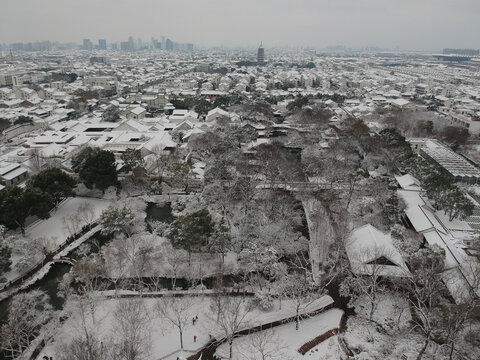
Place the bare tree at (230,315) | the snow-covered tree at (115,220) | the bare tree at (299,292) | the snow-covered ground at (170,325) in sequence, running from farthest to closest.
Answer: the snow-covered tree at (115,220)
the bare tree at (299,292)
the snow-covered ground at (170,325)
the bare tree at (230,315)

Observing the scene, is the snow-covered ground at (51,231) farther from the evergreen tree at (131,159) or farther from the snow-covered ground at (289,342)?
the snow-covered ground at (289,342)

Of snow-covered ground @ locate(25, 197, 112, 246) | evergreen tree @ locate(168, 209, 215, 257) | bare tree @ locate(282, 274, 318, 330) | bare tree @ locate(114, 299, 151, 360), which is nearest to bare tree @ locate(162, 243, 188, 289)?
evergreen tree @ locate(168, 209, 215, 257)

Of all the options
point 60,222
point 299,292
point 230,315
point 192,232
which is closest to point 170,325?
point 230,315

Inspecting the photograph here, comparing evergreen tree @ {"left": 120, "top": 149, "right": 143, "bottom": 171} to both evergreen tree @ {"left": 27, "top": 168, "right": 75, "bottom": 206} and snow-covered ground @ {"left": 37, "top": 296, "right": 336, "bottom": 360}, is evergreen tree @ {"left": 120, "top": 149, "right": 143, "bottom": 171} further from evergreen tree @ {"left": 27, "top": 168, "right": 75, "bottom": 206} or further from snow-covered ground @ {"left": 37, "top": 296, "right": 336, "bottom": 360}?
snow-covered ground @ {"left": 37, "top": 296, "right": 336, "bottom": 360}

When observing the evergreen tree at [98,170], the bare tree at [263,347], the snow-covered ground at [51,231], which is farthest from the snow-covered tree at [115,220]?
the bare tree at [263,347]

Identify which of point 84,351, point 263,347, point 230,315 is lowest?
point 263,347

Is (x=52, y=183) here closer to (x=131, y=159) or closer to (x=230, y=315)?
(x=131, y=159)
